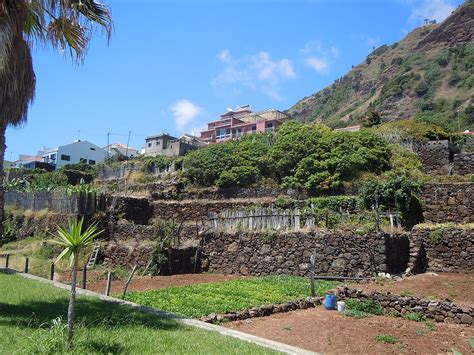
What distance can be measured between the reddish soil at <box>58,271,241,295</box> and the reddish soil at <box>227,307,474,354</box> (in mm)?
6614

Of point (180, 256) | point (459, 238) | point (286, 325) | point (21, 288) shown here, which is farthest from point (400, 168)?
point (21, 288)

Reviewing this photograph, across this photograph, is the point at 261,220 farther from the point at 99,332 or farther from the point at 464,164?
the point at 464,164

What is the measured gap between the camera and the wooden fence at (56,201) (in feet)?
81.6

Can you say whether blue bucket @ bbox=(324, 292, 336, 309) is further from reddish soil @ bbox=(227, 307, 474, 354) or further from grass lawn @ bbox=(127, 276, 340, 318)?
grass lawn @ bbox=(127, 276, 340, 318)

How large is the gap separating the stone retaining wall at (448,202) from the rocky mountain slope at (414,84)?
35.0 m

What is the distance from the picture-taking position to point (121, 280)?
18.2 metres

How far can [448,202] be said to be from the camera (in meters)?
21.0

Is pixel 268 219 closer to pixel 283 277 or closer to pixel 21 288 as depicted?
pixel 283 277

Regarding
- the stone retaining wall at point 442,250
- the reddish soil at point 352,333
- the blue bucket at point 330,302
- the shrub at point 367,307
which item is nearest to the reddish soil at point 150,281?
the reddish soil at point 352,333

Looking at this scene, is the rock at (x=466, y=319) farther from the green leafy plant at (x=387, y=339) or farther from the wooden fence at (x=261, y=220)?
the wooden fence at (x=261, y=220)

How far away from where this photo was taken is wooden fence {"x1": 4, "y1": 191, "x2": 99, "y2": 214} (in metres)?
24.9

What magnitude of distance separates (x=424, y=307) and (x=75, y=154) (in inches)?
2549

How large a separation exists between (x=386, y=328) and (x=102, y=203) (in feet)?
63.9

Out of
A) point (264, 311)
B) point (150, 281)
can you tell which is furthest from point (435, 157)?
point (264, 311)
